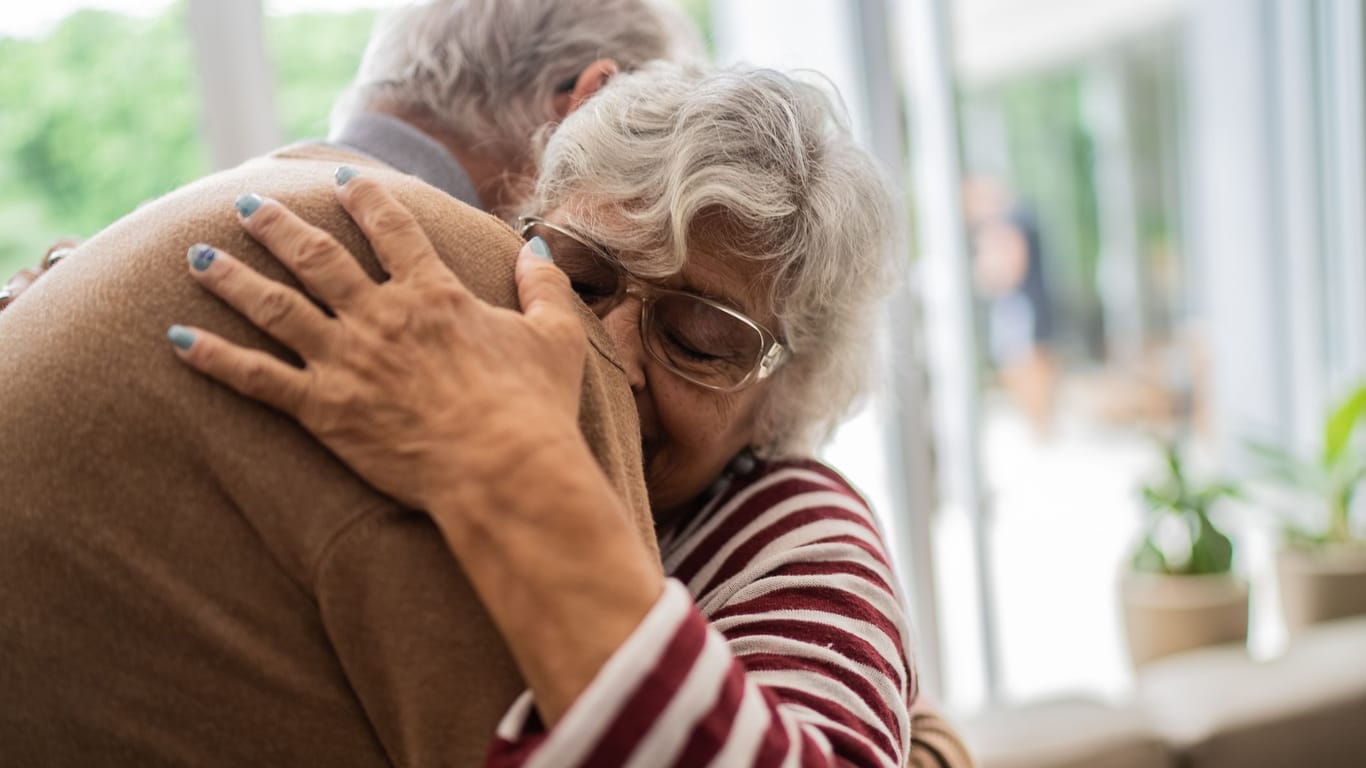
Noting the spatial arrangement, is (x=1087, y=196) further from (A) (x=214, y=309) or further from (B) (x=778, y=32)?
(A) (x=214, y=309)

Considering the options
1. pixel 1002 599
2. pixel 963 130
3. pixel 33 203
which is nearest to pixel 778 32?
pixel 963 130

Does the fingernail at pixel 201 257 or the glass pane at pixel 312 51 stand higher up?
the glass pane at pixel 312 51

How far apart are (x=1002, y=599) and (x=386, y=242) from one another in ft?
13.1

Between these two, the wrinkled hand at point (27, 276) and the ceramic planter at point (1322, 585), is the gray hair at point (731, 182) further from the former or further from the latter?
the ceramic planter at point (1322, 585)

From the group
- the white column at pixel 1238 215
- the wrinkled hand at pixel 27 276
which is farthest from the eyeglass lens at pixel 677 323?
the white column at pixel 1238 215

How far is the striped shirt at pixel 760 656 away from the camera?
643 millimetres

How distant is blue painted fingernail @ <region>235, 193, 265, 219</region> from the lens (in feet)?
2.40

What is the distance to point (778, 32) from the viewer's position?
301 centimetres

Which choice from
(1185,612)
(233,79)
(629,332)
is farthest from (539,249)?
(1185,612)

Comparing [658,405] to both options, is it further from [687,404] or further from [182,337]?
[182,337]

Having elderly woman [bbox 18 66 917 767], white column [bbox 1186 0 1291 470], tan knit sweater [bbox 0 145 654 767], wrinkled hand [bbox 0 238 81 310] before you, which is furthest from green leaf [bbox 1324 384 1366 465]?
wrinkled hand [bbox 0 238 81 310]

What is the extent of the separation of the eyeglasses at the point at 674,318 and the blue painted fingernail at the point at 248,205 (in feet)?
1.07

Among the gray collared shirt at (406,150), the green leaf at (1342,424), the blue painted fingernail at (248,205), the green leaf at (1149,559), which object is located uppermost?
the blue painted fingernail at (248,205)

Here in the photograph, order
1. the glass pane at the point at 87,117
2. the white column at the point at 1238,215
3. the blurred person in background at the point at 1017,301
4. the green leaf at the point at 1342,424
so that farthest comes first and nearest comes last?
the blurred person in background at the point at 1017,301, the white column at the point at 1238,215, the green leaf at the point at 1342,424, the glass pane at the point at 87,117
